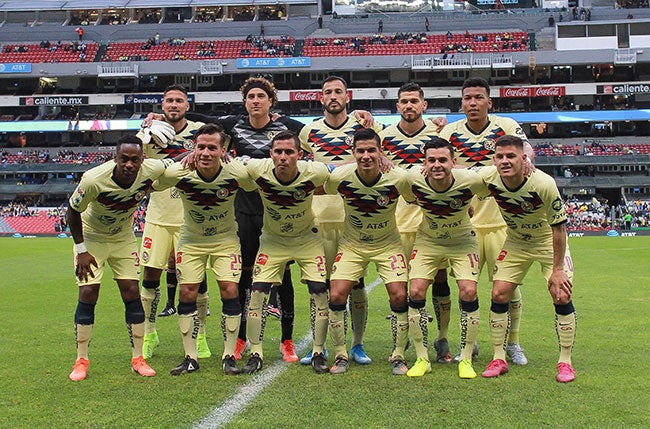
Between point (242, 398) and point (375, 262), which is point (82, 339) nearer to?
point (242, 398)

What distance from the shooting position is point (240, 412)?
183 inches

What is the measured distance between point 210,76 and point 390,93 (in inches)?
549

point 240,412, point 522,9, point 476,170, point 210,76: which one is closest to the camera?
point 240,412

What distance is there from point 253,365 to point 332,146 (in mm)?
2410

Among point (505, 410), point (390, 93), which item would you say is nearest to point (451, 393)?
point (505, 410)

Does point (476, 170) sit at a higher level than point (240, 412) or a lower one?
higher

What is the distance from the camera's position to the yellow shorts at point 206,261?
6168mm

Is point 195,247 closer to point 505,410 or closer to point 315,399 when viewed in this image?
point 315,399

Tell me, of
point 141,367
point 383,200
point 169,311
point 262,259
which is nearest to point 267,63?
point 169,311

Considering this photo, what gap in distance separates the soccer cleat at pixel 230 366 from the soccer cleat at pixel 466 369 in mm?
1949

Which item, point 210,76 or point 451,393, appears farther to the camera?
point 210,76

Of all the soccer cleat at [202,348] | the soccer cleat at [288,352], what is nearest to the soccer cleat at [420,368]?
the soccer cleat at [288,352]

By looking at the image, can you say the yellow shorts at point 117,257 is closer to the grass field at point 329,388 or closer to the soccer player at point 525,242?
the grass field at point 329,388

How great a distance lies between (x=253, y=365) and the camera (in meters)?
5.92
